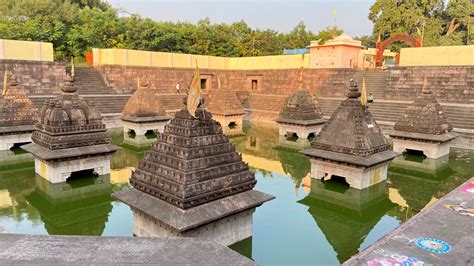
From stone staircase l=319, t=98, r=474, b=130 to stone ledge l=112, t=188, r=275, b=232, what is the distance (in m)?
13.2

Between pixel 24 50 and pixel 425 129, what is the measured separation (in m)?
20.6

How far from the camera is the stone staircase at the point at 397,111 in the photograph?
1552 cm

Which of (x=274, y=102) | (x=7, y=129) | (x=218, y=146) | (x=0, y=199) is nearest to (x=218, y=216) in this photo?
(x=218, y=146)

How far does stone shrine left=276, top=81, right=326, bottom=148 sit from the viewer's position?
15.6m

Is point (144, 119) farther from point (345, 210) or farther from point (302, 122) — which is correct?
point (345, 210)

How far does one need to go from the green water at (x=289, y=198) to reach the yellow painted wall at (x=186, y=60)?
13495mm

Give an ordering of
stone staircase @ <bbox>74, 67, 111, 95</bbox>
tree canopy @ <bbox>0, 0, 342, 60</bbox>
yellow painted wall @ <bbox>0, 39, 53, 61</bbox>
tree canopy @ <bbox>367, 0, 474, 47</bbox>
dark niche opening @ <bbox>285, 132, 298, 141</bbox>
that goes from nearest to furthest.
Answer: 1. dark niche opening @ <bbox>285, 132, 298, 141</bbox>
2. yellow painted wall @ <bbox>0, 39, 53, 61</bbox>
3. stone staircase @ <bbox>74, 67, 111, 95</bbox>
4. tree canopy @ <bbox>0, 0, 342, 60</bbox>
5. tree canopy @ <bbox>367, 0, 474, 47</bbox>

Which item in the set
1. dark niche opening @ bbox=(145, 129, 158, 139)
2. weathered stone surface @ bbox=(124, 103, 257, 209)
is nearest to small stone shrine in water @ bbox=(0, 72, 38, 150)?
dark niche opening @ bbox=(145, 129, 158, 139)

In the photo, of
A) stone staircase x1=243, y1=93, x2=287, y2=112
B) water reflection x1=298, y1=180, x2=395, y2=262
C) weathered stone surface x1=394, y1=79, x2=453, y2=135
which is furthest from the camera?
stone staircase x1=243, y1=93, x2=287, y2=112

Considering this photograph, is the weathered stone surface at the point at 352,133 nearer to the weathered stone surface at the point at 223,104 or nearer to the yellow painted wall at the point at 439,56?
the weathered stone surface at the point at 223,104

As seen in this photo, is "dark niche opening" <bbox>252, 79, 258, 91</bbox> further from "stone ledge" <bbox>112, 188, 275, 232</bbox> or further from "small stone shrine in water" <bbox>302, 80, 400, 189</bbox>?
"stone ledge" <bbox>112, 188, 275, 232</bbox>

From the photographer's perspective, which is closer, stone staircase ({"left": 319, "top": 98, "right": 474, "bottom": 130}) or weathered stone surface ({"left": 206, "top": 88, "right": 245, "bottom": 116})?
stone staircase ({"left": 319, "top": 98, "right": 474, "bottom": 130})

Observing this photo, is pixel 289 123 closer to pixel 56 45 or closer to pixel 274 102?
pixel 274 102

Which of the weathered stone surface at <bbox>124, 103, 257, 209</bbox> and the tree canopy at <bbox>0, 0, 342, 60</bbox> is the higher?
the tree canopy at <bbox>0, 0, 342, 60</bbox>
